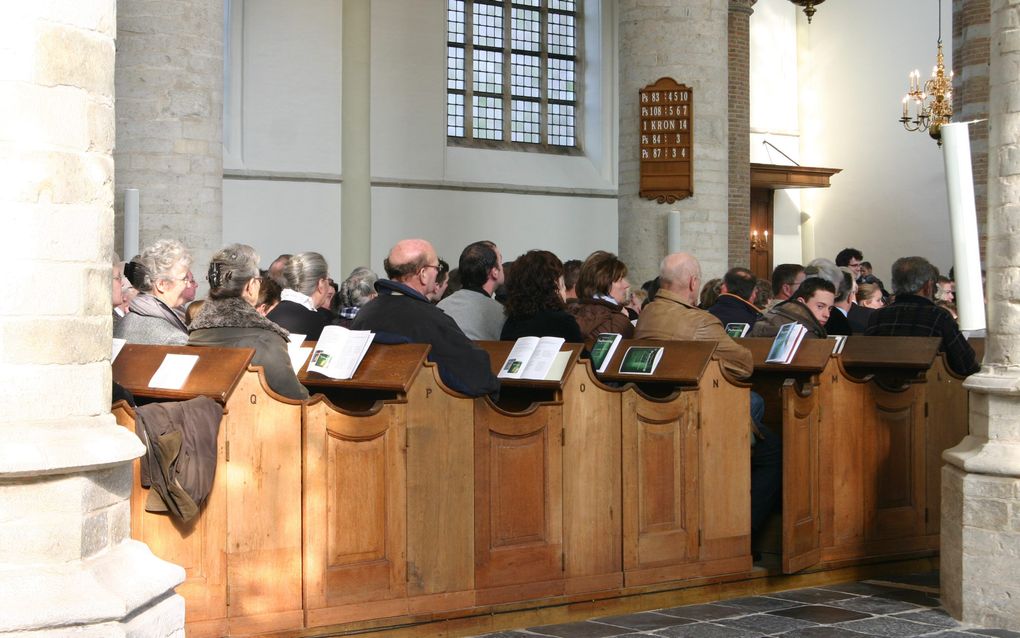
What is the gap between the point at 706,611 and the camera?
598 centimetres

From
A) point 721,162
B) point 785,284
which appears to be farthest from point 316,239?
point 785,284

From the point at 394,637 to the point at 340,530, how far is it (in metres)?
0.49

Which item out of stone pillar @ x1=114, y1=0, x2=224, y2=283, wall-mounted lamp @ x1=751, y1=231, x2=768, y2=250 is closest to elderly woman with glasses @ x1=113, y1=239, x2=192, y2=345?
stone pillar @ x1=114, y1=0, x2=224, y2=283

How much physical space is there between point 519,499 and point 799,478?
1.57 m

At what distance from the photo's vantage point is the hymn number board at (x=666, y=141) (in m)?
12.9

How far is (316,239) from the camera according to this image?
16.0 meters

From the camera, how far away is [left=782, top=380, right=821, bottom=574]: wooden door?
6.33 meters

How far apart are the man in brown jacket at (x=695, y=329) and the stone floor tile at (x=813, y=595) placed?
0.43 m

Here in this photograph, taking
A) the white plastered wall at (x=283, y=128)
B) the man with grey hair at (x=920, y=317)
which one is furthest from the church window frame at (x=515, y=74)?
the man with grey hair at (x=920, y=317)

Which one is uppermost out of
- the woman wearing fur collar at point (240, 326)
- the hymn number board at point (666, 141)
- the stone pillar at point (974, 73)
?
the stone pillar at point (974, 73)

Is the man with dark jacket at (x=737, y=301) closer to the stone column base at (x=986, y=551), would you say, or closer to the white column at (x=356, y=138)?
the stone column base at (x=986, y=551)

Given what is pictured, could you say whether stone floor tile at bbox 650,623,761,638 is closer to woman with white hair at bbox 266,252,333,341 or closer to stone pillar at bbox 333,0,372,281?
woman with white hair at bbox 266,252,333,341

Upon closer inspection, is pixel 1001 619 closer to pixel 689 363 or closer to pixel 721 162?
pixel 689 363

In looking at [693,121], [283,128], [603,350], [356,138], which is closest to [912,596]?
[603,350]
